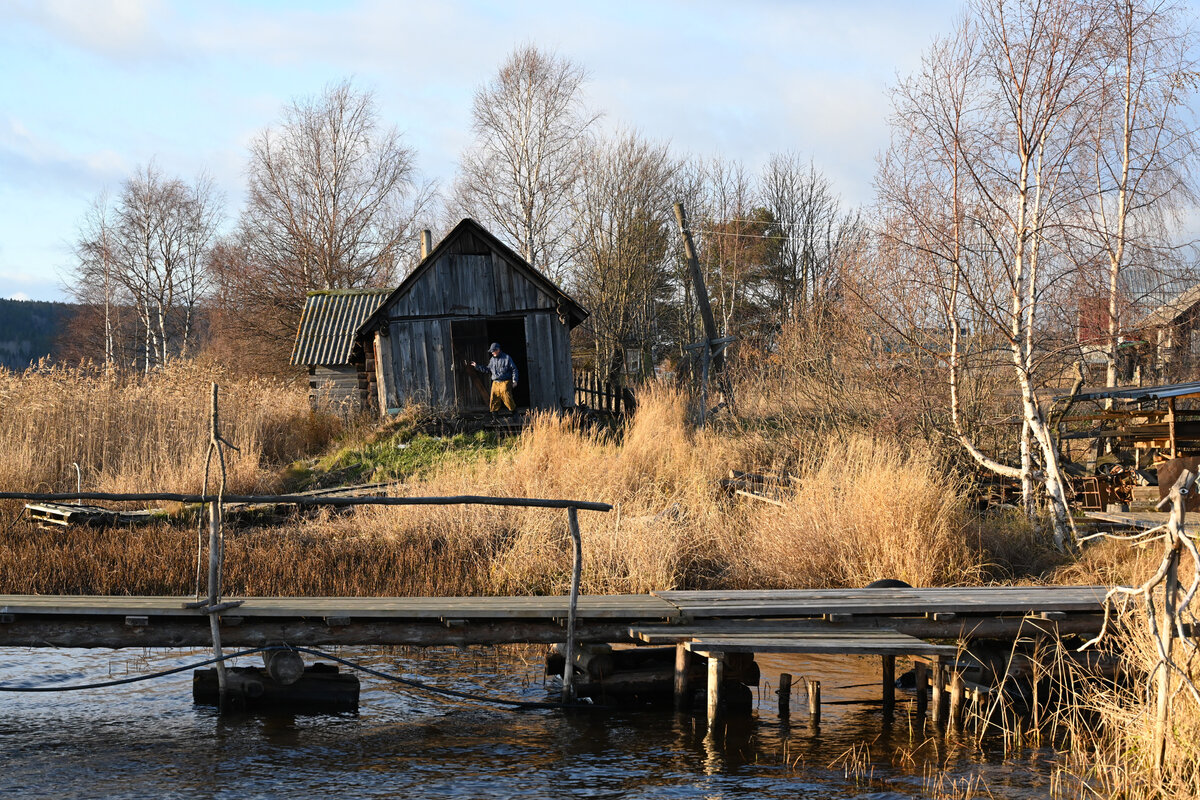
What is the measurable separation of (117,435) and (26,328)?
69.9m

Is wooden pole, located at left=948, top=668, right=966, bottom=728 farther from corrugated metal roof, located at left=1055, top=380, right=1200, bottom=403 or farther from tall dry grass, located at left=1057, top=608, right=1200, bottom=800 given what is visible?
corrugated metal roof, located at left=1055, top=380, right=1200, bottom=403

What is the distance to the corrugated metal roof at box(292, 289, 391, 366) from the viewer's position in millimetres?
26422

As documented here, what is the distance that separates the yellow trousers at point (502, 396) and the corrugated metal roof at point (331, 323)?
17.5 ft

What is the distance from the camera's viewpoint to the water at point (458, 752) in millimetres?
6906

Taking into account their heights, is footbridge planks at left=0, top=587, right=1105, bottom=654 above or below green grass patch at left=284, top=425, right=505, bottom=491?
below

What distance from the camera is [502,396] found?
840 inches

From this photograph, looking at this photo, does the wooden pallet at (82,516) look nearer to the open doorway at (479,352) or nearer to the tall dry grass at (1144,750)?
the open doorway at (479,352)

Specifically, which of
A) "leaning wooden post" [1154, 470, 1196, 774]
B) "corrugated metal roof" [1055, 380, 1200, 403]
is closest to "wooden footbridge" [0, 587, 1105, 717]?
"leaning wooden post" [1154, 470, 1196, 774]

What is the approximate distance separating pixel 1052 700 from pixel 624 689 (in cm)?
347

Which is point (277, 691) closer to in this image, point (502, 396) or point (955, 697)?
point (955, 697)

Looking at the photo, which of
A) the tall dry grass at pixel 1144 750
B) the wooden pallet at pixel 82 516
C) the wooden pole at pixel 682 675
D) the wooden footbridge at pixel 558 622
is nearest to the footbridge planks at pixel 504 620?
the wooden footbridge at pixel 558 622

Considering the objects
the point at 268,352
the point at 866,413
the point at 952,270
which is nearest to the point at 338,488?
the point at 866,413

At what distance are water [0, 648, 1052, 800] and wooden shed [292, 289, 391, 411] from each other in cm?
1636

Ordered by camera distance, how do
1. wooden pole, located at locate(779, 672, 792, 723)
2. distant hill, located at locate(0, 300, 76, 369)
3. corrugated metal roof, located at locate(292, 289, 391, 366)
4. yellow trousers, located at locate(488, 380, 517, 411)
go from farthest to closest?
distant hill, located at locate(0, 300, 76, 369) < corrugated metal roof, located at locate(292, 289, 391, 366) < yellow trousers, located at locate(488, 380, 517, 411) < wooden pole, located at locate(779, 672, 792, 723)
